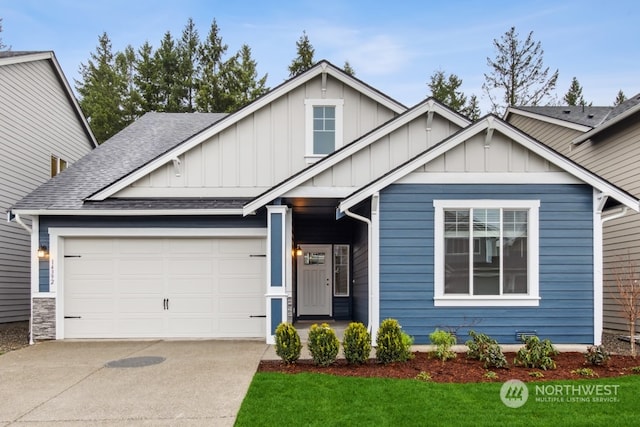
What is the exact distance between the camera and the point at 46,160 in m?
14.8

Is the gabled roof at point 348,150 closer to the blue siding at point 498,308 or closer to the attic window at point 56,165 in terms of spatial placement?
the blue siding at point 498,308

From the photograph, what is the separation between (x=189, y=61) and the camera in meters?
29.9

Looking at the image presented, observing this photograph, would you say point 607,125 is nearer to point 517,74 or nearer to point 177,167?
point 177,167

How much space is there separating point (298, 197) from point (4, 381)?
5181mm

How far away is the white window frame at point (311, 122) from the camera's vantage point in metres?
11.2

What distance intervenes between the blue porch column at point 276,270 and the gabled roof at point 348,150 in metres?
0.31

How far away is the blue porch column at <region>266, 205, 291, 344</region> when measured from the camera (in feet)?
30.1

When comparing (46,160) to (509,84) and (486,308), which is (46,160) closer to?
(486,308)

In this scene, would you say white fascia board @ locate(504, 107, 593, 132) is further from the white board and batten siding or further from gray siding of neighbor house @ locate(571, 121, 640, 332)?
the white board and batten siding

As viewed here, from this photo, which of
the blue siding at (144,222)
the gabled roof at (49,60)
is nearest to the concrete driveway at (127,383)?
the blue siding at (144,222)

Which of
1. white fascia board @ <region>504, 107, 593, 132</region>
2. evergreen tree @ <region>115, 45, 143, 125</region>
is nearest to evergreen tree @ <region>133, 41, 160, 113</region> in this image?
evergreen tree @ <region>115, 45, 143, 125</region>

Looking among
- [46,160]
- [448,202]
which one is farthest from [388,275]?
[46,160]

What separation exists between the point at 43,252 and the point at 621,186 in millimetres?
12272

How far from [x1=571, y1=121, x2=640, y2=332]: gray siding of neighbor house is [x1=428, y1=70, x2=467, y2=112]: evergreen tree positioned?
69.0 feet
